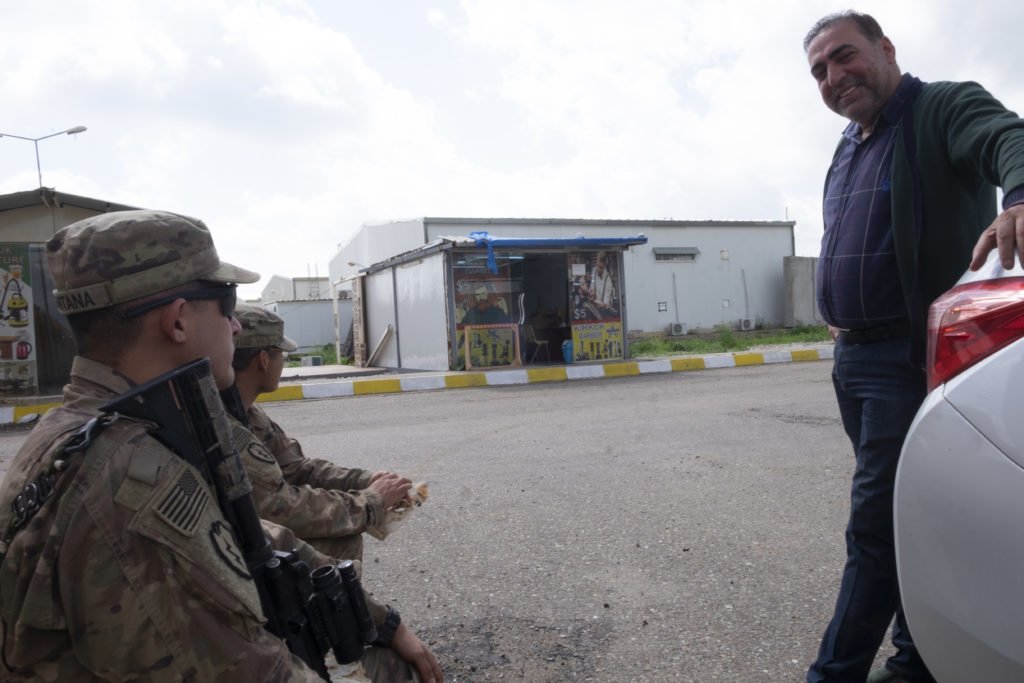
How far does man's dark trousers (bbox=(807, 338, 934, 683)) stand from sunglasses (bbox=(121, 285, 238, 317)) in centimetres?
176

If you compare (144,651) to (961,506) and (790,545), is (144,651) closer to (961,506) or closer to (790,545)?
(961,506)

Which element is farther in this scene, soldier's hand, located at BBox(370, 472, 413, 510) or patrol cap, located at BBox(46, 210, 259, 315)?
soldier's hand, located at BBox(370, 472, 413, 510)

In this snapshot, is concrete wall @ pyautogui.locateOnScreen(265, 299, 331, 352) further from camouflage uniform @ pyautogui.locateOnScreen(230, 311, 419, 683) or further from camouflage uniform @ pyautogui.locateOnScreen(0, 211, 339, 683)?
camouflage uniform @ pyautogui.locateOnScreen(0, 211, 339, 683)

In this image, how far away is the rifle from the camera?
4.35 ft

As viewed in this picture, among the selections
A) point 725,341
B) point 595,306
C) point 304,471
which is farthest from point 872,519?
point 725,341

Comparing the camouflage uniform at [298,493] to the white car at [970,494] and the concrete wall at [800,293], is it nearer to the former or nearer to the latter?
the white car at [970,494]

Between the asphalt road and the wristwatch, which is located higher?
the wristwatch

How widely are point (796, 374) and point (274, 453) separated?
10.5m

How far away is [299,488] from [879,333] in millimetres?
1832

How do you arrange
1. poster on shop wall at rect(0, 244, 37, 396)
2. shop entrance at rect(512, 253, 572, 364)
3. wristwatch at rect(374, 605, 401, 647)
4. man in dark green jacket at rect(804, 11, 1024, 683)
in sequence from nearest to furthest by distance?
wristwatch at rect(374, 605, 401, 647) < man in dark green jacket at rect(804, 11, 1024, 683) < poster on shop wall at rect(0, 244, 37, 396) < shop entrance at rect(512, 253, 572, 364)


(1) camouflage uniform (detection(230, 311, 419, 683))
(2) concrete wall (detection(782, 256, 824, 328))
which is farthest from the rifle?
(2) concrete wall (detection(782, 256, 824, 328))

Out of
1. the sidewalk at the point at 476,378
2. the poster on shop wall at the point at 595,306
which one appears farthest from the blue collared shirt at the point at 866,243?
the poster on shop wall at the point at 595,306

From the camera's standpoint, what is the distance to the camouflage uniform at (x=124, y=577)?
1.20 metres

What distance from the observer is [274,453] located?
2.92 meters
